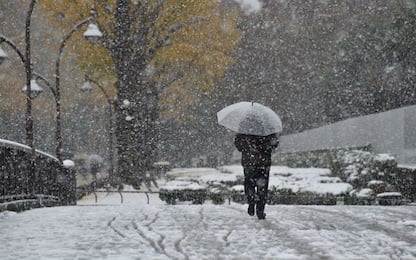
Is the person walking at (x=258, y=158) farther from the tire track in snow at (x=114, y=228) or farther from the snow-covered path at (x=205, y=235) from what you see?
the tire track in snow at (x=114, y=228)

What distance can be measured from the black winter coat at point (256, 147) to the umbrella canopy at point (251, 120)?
201mm

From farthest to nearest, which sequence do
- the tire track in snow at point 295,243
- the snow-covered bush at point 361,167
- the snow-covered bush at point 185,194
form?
the snow-covered bush at point 361,167 → the snow-covered bush at point 185,194 → the tire track in snow at point 295,243

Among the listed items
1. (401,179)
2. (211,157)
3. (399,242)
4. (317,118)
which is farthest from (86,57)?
(211,157)

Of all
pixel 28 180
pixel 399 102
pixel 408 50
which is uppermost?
pixel 408 50

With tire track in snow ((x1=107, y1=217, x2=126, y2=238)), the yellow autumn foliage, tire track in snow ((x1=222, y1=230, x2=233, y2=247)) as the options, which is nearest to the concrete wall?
the yellow autumn foliage

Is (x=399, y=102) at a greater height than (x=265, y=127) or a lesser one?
greater

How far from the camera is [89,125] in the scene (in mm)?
57594

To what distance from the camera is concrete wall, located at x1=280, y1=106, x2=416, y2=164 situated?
22.7 metres

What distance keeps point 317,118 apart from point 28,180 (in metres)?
29.0

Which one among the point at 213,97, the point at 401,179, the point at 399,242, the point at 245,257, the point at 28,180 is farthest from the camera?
the point at 213,97

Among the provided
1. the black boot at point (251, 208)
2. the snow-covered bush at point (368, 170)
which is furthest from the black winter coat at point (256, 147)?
the snow-covered bush at point (368, 170)

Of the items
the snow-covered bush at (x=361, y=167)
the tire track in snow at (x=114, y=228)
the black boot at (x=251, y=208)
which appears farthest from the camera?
the snow-covered bush at (x=361, y=167)

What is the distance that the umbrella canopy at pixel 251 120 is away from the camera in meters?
9.38

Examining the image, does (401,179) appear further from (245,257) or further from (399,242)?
(245,257)
